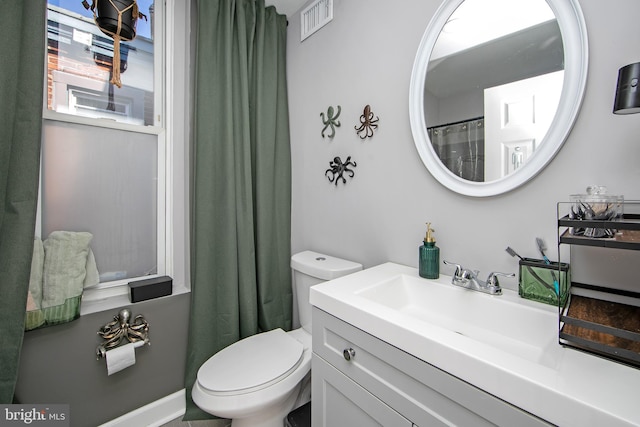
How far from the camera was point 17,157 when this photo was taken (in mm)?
1066

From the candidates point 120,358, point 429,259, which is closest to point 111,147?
point 120,358

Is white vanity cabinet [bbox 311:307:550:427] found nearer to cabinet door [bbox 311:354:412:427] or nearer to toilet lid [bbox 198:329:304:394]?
cabinet door [bbox 311:354:412:427]

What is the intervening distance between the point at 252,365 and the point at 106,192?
1163 millimetres

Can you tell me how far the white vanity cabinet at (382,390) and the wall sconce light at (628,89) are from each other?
2.35ft

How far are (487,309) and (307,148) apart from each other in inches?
51.7

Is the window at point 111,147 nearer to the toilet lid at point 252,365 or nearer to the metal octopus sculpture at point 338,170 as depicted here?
the toilet lid at point 252,365

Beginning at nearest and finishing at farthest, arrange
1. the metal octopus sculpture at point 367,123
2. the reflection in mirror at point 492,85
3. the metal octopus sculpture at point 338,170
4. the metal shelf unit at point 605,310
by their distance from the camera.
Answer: the metal shelf unit at point 605,310
the reflection in mirror at point 492,85
the metal octopus sculpture at point 367,123
the metal octopus sculpture at point 338,170

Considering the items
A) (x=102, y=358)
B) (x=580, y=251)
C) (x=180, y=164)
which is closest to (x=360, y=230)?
(x=580, y=251)

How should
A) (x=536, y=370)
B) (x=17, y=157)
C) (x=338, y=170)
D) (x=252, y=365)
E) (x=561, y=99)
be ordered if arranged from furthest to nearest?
(x=338, y=170) → (x=252, y=365) → (x=17, y=157) → (x=561, y=99) → (x=536, y=370)

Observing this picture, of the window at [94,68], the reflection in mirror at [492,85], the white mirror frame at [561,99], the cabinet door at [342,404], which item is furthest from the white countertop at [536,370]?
the window at [94,68]

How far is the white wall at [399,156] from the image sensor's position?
2.54 ft

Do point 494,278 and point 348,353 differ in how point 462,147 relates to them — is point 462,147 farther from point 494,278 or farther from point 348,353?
point 348,353

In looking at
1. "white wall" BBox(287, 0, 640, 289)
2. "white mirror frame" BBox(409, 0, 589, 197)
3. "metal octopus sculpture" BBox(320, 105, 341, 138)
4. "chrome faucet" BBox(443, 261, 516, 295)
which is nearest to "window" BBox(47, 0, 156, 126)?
"white wall" BBox(287, 0, 640, 289)

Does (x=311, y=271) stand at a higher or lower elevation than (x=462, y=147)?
lower
